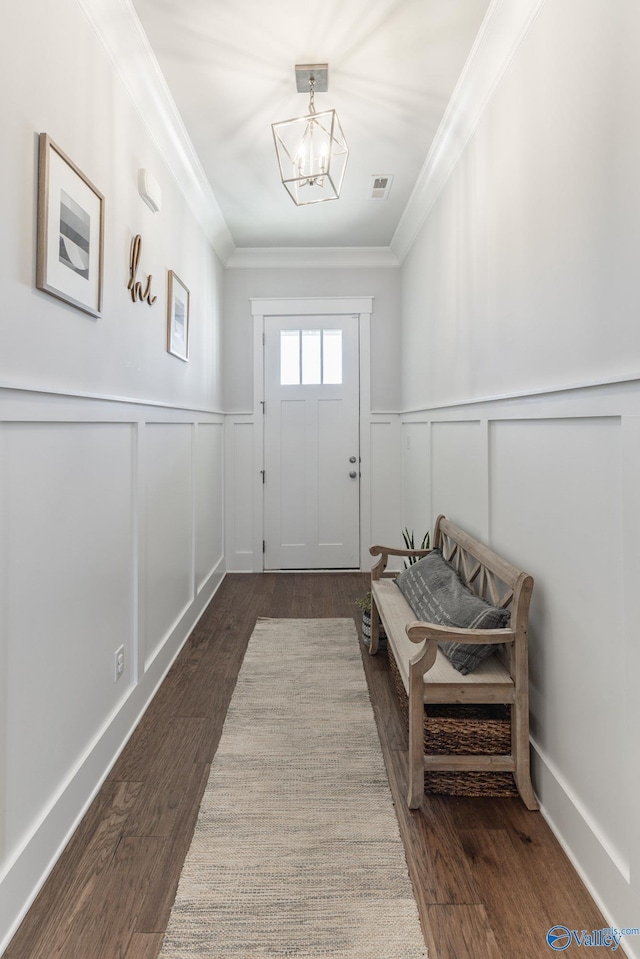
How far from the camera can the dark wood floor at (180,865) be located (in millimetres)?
1197

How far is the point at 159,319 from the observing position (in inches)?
98.5

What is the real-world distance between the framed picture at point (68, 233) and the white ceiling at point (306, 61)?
0.77 metres

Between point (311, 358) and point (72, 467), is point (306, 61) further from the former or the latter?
point (311, 358)

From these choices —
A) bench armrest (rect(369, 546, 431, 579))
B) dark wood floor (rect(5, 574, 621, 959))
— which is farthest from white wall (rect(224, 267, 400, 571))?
dark wood floor (rect(5, 574, 621, 959))

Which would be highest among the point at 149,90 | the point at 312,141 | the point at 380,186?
the point at 380,186

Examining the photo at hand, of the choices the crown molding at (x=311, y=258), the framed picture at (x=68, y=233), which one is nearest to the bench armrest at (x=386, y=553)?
the framed picture at (x=68, y=233)

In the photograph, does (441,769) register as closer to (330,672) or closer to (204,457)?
(330,672)

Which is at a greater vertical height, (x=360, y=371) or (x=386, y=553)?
(x=360, y=371)

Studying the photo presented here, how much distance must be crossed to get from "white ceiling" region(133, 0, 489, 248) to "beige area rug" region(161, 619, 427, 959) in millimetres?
2572

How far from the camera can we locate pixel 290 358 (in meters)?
4.34

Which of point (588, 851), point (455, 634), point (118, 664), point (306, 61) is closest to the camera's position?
point (588, 851)

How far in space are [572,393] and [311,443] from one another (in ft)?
9.95

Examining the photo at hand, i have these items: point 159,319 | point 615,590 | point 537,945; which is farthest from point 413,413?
point 537,945

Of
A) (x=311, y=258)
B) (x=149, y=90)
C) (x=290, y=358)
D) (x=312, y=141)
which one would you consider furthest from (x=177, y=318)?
(x=311, y=258)
